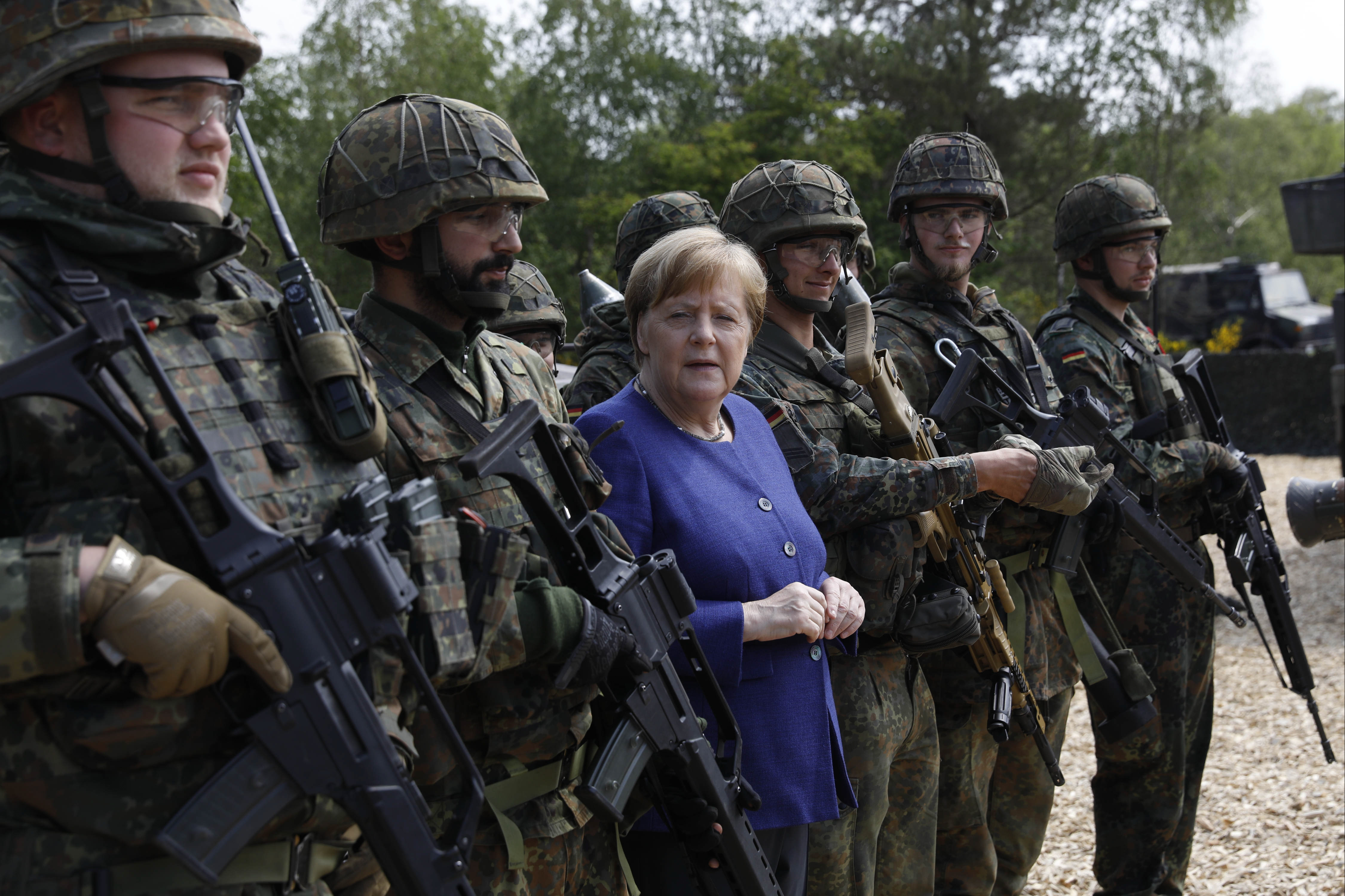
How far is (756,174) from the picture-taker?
390 centimetres

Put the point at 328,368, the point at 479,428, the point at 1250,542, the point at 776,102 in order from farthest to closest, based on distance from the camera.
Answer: the point at 776,102 < the point at 1250,542 < the point at 479,428 < the point at 328,368

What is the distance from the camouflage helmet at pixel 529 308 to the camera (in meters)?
4.30

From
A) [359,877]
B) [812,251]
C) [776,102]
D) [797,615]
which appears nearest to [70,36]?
[359,877]

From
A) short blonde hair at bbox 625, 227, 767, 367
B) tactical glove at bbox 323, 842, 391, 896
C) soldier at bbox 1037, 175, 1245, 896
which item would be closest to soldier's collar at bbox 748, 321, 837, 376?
short blonde hair at bbox 625, 227, 767, 367

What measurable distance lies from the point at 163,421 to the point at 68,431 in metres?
0.14

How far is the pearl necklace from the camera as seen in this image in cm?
295

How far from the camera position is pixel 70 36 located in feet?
6.20

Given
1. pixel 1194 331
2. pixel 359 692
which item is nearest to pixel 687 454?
pixel 359 692

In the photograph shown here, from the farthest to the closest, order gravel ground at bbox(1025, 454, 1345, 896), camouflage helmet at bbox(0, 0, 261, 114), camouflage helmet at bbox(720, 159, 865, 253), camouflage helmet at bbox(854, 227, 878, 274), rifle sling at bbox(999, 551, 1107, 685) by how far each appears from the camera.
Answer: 1. gravel ground at bbox(1025, 454, 1345, 896)
2. camouflage helmet at bbox(854, 227, 878, 274)
3. rifle sling at bbox(999, 551, 1107, 685)
4. camouflage helmet at bbox(720, 159, 865, 253)
5. camouflage helmet at bbox(0, 0, 261, 114)

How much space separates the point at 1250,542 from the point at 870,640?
9.03 ft

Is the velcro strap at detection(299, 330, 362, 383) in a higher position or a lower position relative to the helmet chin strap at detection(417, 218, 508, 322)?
lower

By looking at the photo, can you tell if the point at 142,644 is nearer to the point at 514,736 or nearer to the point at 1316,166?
the point at 514,736

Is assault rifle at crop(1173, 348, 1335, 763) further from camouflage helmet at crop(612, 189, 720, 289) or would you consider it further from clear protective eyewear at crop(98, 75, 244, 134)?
clear protective eyewear at crop(98, 75, 244, 134)

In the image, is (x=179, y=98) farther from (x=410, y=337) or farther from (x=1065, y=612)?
(x=1065, y=612)
